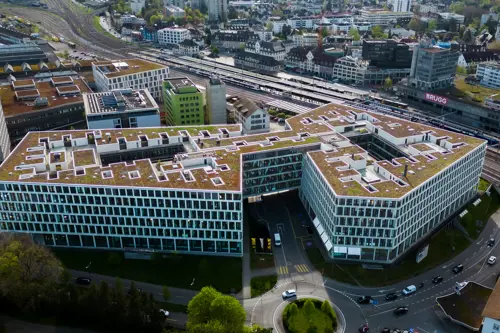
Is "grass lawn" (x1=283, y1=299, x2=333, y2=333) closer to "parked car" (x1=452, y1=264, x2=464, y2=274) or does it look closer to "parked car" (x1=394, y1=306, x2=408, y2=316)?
"parked car" (x1=394, y1=306, x2=408, y2=316)

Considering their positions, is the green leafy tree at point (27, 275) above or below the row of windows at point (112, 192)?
below

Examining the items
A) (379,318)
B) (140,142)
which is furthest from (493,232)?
(140,142)

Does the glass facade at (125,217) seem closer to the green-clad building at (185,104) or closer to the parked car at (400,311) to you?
the parked car at (400,311)

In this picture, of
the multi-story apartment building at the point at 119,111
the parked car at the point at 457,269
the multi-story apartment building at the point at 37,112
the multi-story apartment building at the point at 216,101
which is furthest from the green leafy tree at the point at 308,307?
the multi-story apartment building at the point at 37,112

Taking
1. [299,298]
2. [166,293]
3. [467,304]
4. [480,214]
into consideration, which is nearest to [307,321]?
[299,298]

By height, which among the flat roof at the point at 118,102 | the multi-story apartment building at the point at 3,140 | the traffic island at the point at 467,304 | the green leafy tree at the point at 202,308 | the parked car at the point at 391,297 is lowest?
the parked car at the point at 391,297

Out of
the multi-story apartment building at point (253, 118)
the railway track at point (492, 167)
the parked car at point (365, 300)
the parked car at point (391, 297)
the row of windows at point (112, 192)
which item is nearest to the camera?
the parked car at point (365, 300)

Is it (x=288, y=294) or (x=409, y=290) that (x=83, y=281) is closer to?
(x=288, y=294)
